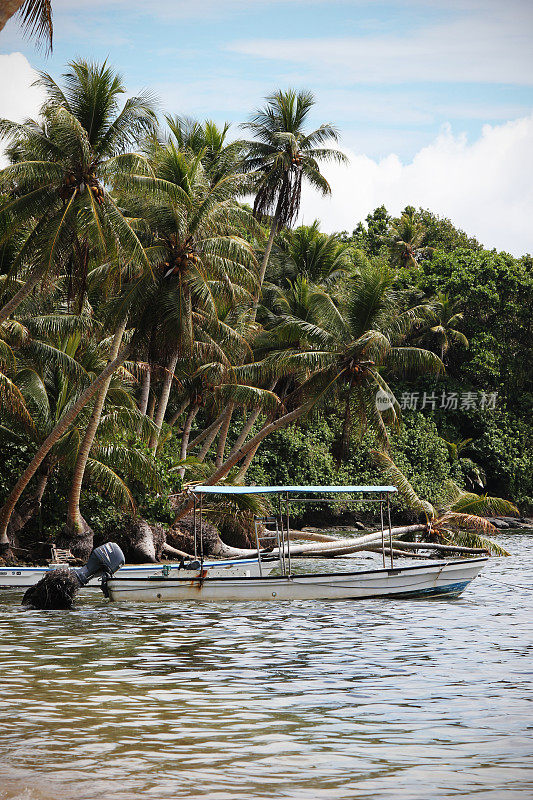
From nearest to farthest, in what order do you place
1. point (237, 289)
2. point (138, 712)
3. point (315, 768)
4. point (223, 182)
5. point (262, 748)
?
point (315, 768) → point (262, 748) → point (138, 712) → point (223, 182) → point (237, 289)

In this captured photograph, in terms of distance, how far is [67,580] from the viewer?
19531 millimetres

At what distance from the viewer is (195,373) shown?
34.0 m

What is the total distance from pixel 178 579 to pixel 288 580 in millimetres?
2459

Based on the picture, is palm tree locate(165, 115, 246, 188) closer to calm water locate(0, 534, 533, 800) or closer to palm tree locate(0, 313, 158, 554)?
palm tree locate(0, 313, 158, 554)

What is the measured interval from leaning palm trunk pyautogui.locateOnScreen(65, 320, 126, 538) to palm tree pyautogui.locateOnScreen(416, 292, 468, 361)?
101ft

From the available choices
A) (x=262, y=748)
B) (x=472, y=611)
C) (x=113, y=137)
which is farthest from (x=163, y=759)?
(x=113, y=137)

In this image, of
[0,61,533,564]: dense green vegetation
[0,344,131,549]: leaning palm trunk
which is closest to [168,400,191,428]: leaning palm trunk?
[0,61,533,564]: dense green vegetation

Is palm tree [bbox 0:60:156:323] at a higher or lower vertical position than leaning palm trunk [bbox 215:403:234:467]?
higher

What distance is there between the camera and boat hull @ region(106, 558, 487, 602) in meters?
20.0

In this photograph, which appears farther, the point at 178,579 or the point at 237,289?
the point at 237,289

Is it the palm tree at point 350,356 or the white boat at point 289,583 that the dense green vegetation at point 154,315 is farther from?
the white boat at point 289,583

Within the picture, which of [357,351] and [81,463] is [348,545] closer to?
[357,351]

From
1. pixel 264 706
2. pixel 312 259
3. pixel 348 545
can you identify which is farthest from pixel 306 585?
pixel 312 259

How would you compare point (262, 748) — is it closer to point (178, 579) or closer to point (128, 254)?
point (178, 579)
